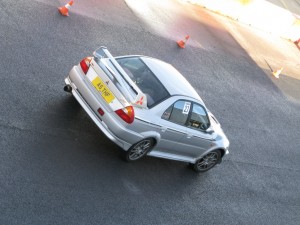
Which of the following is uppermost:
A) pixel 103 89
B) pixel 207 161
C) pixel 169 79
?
pixel 169 79

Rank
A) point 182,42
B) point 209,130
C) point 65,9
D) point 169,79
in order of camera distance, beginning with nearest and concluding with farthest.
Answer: point 169,79 < point 209,130 < point 65,9 < point 182,42

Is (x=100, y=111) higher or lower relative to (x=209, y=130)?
lower

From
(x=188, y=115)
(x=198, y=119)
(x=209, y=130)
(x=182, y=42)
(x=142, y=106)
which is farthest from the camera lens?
(x=182, y=42)

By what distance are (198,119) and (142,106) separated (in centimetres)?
152

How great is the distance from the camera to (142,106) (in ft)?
26.8

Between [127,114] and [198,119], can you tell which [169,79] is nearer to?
[198,119]

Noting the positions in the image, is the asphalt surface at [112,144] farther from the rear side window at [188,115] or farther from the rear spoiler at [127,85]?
the rear spoiler at [127,85]

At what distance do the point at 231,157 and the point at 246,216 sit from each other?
195cm

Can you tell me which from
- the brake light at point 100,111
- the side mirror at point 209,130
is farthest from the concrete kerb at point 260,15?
the brake light at point 100,111

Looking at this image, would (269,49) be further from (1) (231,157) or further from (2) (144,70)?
(2) (144,70)

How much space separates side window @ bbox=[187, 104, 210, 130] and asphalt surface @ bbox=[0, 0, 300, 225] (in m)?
1.09

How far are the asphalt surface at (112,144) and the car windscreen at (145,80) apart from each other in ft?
4.34

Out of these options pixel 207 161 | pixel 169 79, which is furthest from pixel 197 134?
pixel 169 79

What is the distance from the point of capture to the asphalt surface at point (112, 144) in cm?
740
